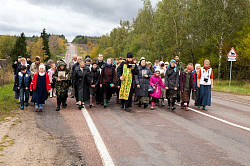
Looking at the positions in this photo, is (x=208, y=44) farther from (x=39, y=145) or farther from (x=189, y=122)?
(x=39, y=145)

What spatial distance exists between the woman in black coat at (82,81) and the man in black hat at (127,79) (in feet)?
4.37

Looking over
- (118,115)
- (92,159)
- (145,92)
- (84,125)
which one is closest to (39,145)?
(92,159)

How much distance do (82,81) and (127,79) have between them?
179cm

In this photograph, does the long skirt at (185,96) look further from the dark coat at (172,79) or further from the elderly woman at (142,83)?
the elderly woman at (142,83)

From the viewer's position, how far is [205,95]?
1102 cm

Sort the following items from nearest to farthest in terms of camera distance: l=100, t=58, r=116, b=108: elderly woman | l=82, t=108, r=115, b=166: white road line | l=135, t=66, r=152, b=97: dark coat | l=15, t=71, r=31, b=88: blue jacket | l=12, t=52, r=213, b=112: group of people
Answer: l=82, t=108, r=115, b=166: white road line → l=15, t=71, r=31, b=88: blue jacket → l=12, t=52, r=213, b=112: group of people → l=135, t=66, r=152, b=97: dark coat → l=100, t=58, r=116, b=108: elderly woman

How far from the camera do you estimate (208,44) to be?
31906 mm

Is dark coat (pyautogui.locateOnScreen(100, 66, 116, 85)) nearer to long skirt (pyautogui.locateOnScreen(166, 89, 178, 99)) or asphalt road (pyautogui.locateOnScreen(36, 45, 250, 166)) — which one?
asphalt road (pyautogui.locateOnScreen(36, 45, 250, 166))

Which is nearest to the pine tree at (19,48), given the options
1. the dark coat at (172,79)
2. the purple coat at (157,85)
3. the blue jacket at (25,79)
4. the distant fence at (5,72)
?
the distant fence at (5,72)

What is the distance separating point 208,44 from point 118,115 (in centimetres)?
2546

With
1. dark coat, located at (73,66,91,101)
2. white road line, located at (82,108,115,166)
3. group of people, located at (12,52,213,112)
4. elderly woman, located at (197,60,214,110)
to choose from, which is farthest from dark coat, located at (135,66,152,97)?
white road line, located at (82,108,115,166)

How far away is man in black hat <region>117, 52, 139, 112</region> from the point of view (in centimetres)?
1044

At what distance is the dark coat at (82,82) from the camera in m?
10.4

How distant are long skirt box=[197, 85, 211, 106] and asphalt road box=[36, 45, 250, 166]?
0.75m
